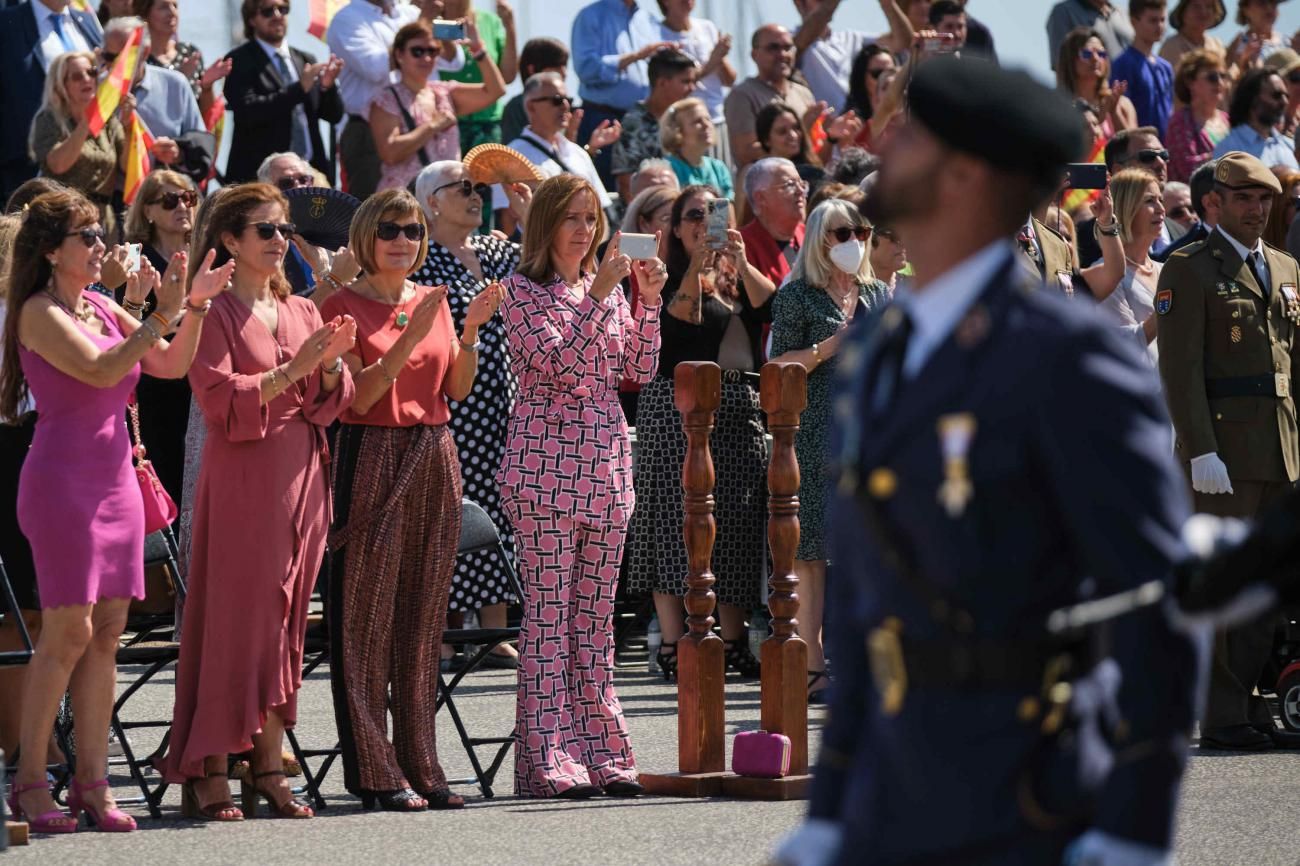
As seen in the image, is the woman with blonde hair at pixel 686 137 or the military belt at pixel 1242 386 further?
the woman with blonde hair at pixel 686 137

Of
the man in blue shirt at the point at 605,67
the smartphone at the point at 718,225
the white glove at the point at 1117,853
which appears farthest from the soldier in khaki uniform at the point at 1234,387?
the white glove at the point at 1117,853

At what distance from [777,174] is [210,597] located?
4.62 m

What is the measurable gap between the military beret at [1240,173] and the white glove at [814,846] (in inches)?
269

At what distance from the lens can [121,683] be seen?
10.6 meters

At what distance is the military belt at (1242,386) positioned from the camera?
30.1ft

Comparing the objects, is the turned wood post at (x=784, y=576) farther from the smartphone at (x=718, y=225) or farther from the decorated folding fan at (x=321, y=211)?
the decorated folding fan at (x=321, y=211)

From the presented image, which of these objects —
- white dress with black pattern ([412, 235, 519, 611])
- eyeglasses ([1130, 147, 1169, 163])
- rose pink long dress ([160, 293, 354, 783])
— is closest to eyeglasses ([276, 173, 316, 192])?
white dress with black pattern ([412, 235, 519, 611])

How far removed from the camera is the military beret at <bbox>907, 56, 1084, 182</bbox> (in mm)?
2943

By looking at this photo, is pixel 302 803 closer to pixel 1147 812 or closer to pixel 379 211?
pixel 379 211

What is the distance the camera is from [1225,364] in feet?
30.1

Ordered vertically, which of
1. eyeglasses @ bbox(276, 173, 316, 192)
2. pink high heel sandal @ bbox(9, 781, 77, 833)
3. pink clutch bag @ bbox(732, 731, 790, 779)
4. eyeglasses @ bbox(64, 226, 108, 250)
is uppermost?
eyeglasses @ bbox(276, 173, 316, 192)

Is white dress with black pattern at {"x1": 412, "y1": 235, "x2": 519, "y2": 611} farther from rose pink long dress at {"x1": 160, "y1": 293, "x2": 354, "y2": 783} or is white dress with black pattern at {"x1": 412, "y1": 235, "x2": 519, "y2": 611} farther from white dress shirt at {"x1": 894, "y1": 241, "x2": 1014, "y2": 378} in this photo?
white dress shirt at {"x1": 894, "y1": 241, "x2": 1014, "y2": 378}

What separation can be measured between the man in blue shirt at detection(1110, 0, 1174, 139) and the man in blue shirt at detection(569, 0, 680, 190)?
3744 millimetres

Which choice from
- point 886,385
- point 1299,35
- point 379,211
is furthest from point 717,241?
point 1299,35
